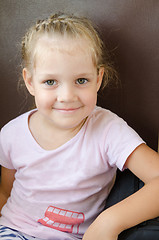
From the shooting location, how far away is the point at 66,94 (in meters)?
0.96

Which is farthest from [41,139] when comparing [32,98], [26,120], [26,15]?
[26,15]

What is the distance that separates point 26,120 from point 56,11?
367 mm

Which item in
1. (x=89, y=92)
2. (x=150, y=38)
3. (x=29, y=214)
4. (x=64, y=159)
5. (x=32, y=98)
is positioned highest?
(x=150, y=38)

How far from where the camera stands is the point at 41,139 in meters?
1.13

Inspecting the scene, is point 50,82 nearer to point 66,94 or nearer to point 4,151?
point 66,94

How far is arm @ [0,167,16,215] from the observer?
4.16 feet

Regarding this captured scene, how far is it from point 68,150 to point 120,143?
16 cm

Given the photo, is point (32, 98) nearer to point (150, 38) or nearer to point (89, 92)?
point (89, 92)

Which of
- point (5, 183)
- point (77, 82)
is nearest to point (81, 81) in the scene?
point (77, 82)

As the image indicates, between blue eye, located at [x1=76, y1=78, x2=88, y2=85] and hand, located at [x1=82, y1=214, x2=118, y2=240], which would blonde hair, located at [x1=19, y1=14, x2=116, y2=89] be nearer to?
blue eye, located at [x1=76, y1=78, x2=88, y2=85]

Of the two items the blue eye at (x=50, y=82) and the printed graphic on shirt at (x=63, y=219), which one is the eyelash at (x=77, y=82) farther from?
the printed graphic on shirt at (x=63, y=219)

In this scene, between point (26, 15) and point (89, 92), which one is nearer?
point (89, 92)

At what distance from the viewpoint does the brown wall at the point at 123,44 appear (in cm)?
114

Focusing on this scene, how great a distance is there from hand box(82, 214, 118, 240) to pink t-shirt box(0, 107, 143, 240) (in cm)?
18
